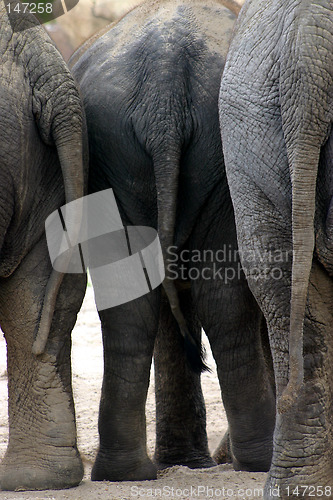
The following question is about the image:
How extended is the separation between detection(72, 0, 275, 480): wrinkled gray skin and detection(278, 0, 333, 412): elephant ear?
0.77m

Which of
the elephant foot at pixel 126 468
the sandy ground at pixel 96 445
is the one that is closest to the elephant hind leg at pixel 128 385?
the elephant foot at pixel 126 468

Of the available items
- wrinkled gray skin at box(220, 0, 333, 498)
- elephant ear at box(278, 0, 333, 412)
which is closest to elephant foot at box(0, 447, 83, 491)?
wrinkled gray skin at box(220, 0, 333, 498)

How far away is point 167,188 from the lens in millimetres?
3084

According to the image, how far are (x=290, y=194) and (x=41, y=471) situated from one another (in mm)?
1338

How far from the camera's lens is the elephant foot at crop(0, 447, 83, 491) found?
9.91 feet

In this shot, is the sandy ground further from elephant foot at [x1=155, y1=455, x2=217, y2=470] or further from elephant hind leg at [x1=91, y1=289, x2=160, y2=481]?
elephant foot at [x1=155, y1=455, x2=217, y2=470]

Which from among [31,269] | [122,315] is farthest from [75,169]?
[122,315]

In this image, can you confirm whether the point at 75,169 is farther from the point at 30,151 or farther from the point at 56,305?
the point at 56,305

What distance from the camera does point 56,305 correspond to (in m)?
3.13

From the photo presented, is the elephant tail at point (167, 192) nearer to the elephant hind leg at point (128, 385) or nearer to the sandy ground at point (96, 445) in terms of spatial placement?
the elephant hind leg at point (128, 385)

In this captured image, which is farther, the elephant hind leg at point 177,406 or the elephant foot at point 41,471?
the elephant hind leg at point 177,406

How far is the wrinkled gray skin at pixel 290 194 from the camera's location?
2330mm

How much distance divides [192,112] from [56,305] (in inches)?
33.0

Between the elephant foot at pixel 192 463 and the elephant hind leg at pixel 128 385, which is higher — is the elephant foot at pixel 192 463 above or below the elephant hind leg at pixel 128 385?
below
